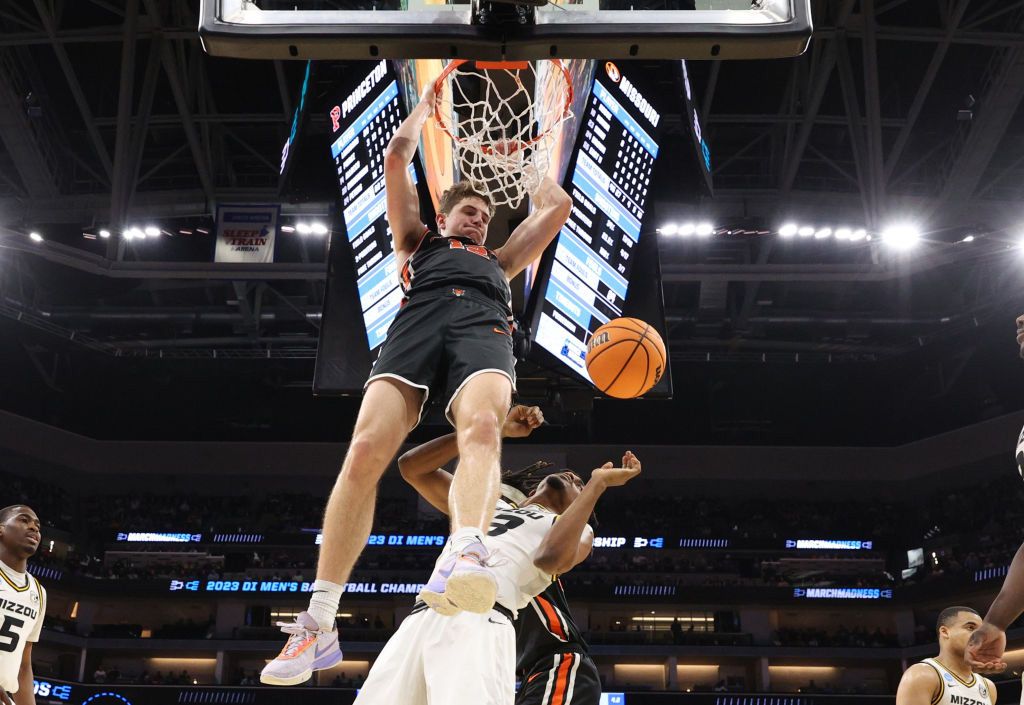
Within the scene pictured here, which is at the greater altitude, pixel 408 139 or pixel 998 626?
pixel 408 139

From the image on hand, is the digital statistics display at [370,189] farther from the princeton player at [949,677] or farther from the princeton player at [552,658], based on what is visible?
the princeton player at [949,677]

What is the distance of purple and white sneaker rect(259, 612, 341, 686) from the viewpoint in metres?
2.97

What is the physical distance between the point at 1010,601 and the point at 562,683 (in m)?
1.83

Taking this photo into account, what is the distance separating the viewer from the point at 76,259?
1548cm

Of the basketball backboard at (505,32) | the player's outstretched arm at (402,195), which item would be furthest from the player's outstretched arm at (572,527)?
the basketball backboard at (505,32)

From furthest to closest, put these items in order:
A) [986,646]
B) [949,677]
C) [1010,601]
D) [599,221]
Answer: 1. [599,221]
2. [949,677]
3. [1010,601]
4. [986,646]

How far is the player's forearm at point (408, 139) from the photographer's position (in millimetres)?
3988

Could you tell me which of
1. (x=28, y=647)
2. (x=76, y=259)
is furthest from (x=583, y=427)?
(x=28, y=647)

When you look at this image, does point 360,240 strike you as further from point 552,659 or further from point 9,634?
point 552,659

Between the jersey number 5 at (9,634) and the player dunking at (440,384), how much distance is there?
3.64 metres

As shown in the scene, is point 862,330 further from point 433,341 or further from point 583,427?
point 433,341

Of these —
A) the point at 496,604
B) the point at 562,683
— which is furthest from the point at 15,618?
the point at 496,604

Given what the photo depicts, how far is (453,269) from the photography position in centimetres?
382


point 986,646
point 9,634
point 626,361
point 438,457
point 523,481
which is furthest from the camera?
point 626,361
